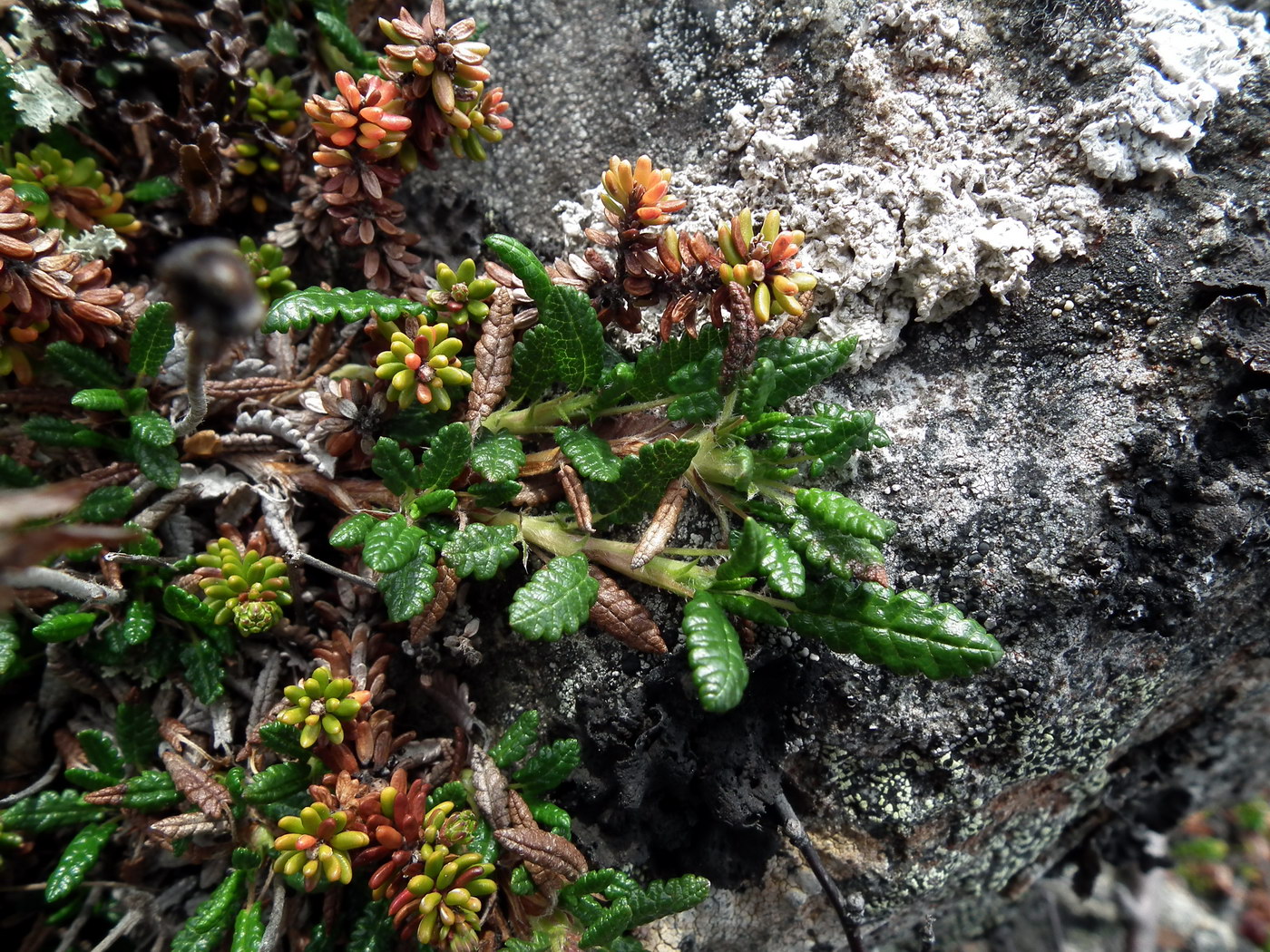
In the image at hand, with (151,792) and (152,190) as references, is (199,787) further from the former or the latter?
(152,190)

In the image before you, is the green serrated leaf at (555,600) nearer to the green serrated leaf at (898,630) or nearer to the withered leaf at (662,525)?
the withered leaf at (662,525)

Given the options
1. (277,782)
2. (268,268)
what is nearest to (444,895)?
(277,782)

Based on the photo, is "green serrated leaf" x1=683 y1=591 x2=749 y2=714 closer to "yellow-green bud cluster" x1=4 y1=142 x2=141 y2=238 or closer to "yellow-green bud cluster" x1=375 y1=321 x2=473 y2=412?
"yellow-green bud cluster" x1=375 y1=321 x2=473 y2=412

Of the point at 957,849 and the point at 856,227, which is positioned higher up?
the point at 856,227

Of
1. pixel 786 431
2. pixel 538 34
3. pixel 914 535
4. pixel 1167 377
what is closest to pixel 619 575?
pixel 786 431

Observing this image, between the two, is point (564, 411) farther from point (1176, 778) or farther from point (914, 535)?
point (1176, 778)

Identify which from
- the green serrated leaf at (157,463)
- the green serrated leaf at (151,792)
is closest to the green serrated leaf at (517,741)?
the green serrated leaf at (151,792)

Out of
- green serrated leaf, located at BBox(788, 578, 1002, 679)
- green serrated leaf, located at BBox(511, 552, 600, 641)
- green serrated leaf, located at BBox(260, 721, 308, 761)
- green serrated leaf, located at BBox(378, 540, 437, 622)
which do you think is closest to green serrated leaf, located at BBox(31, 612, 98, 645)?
green serrated leaf, located at BBox(260, 721, 308, 761)
